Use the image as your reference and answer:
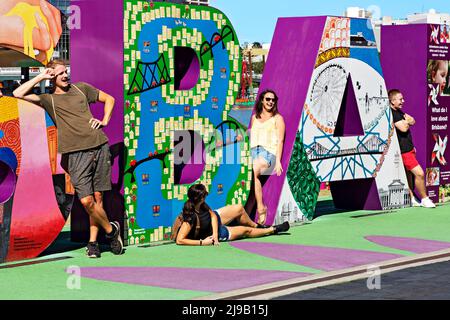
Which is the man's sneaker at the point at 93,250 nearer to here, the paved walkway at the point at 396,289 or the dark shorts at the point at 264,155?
the paved walkway at the point at 396,289

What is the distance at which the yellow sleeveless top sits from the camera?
15180mm

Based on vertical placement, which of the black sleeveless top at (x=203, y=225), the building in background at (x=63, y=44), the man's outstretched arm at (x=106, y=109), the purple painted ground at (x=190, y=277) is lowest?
the purple painted ground at (x=190, y=277)

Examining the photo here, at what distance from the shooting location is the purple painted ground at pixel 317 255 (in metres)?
12.1

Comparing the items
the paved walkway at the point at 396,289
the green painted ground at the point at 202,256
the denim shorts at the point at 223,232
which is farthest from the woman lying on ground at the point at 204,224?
the paved walkway at the point at 396,289

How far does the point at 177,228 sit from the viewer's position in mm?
13953

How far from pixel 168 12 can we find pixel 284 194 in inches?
127

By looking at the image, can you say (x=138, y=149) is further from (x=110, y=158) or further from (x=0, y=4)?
(x=0, y=4)

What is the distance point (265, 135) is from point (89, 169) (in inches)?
141

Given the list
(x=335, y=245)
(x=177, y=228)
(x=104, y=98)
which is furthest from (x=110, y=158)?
(x=335, y=245)

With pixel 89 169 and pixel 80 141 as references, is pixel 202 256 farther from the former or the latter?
pixel 80 141

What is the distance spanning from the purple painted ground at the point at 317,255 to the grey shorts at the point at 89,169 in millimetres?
1946

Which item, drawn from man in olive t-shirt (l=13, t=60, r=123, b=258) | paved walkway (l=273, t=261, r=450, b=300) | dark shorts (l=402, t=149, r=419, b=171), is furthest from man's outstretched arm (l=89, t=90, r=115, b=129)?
dark shorts (l=402, t=149, r=419, b=171)

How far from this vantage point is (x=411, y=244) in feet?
44.7

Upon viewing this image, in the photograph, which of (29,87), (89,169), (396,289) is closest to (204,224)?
(89,169)
